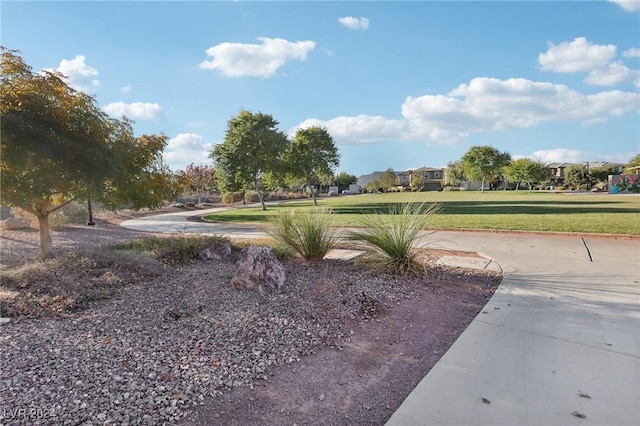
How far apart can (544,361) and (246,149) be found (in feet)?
72.3

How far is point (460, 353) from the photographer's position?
3355 millimetres

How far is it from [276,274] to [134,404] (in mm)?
2681

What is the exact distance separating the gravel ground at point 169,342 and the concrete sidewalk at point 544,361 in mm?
1012

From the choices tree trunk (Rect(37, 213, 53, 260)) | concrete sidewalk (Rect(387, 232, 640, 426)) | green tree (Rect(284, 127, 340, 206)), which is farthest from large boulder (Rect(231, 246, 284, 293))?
green tree (Rect(284, 127, 340, 206))

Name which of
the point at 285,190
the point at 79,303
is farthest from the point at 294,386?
the point at 285,190

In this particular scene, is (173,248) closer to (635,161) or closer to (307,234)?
(307,234)

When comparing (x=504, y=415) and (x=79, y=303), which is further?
(x=79, y=303)

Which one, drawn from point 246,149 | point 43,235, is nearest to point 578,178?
point 246,149

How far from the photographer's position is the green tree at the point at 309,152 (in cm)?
2712

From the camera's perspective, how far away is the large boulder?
489 centimetres

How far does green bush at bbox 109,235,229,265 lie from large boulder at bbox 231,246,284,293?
223 centimetres

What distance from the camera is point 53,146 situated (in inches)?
205

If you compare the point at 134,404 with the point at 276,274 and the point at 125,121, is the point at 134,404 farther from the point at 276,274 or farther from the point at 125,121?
the point at 125,121

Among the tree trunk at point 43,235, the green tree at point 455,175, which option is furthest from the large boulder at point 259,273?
the green tree at point 455,175
